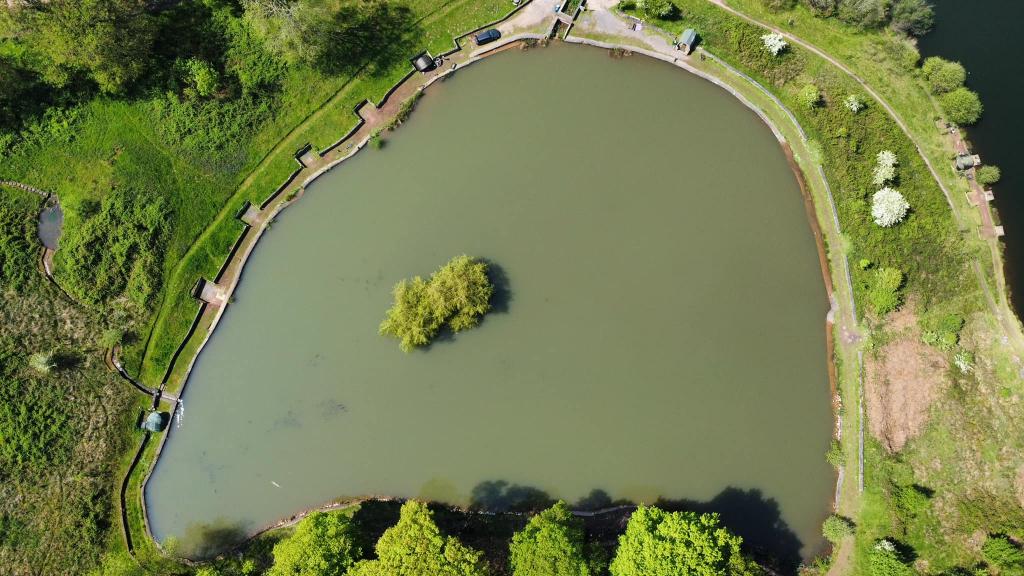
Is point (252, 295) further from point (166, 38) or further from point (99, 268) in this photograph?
point (166, 38)

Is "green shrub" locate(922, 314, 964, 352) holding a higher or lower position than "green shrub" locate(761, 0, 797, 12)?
lower

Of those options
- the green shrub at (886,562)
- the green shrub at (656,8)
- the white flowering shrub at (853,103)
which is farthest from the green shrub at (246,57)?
the green shrub at (886,562)

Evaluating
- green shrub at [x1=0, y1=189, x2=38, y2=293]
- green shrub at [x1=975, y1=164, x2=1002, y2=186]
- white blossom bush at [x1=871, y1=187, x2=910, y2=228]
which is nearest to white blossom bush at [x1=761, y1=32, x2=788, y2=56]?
white blossom bush at [x1=871, y1=187, x2=910, y2=228]

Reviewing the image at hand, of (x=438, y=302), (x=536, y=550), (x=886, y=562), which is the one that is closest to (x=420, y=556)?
(x=536, y=550)

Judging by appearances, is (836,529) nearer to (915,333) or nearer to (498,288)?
(915,333)

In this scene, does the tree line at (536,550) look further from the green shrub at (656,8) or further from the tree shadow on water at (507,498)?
the green shrub at (656,8)

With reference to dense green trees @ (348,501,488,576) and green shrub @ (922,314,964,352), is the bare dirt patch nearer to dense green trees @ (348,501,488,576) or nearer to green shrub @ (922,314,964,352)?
green shrub @ (922,314,964,352)
